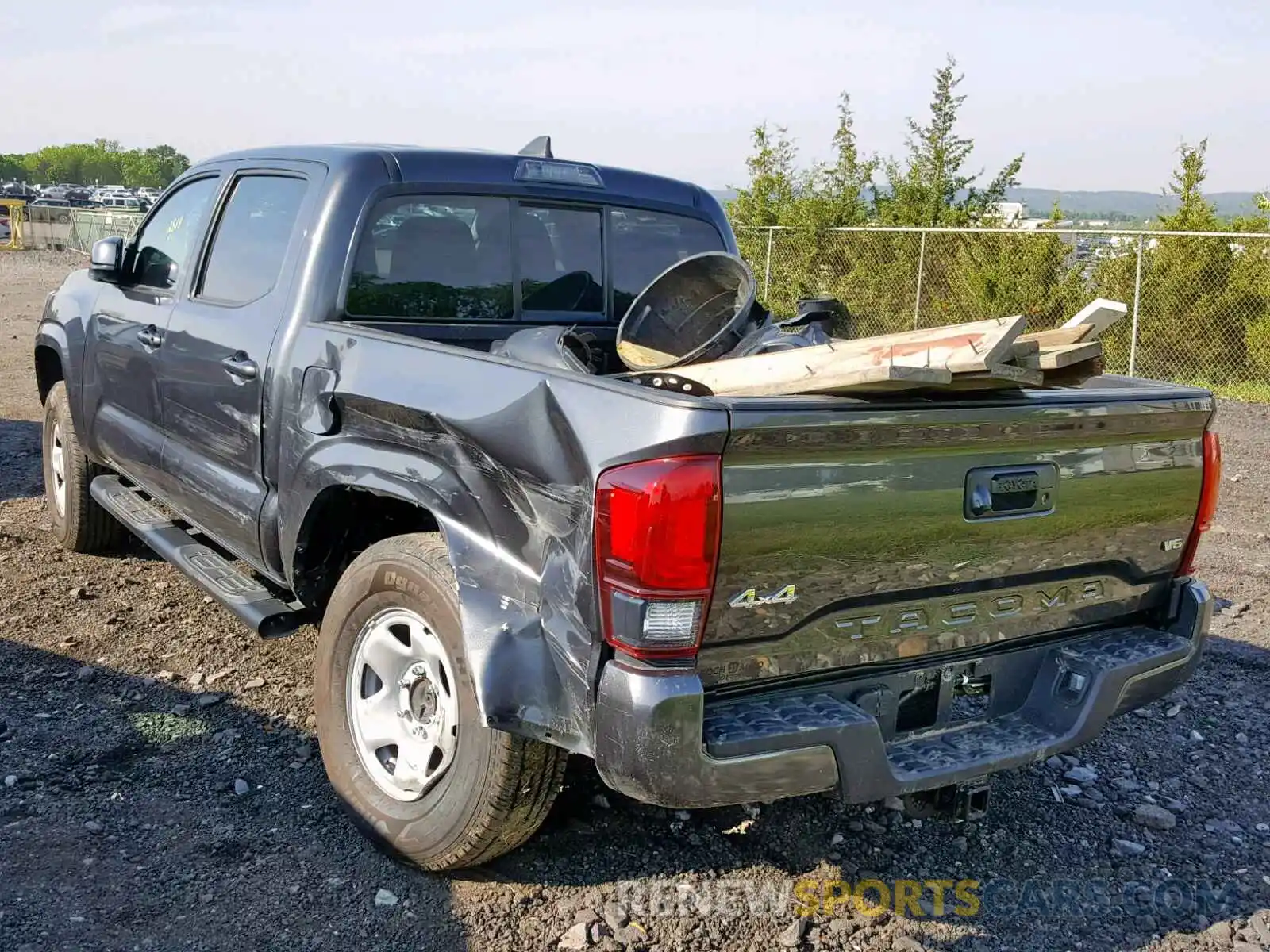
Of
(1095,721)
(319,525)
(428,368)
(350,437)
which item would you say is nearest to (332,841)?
(319,525)

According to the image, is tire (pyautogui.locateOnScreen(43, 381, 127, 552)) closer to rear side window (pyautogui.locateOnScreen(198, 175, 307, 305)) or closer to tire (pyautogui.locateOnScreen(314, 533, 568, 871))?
rear side window (pyautogui.locateOnScreen(198, 175, 307, 305))

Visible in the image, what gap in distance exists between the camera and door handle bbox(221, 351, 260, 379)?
366 centimetres

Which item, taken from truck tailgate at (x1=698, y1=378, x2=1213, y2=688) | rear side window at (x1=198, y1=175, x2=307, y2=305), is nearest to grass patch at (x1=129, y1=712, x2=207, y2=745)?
rear side window at (x1=198, y1=175, x2=307, y2=305)

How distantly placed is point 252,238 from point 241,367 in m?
0.63

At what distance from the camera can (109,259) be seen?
4.77m

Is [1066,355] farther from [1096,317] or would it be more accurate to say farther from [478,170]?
[478,170]

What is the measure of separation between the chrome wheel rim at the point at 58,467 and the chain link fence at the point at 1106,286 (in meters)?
11.2

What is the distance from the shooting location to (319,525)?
351 centimetres

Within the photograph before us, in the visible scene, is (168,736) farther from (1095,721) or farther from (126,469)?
(1095,721)

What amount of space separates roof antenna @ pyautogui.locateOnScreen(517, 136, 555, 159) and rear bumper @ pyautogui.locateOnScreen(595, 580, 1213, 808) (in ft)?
8.41

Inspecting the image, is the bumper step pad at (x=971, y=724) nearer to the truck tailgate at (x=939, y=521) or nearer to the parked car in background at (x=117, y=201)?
Answer: the truck tailgate at (x=939, y=521)

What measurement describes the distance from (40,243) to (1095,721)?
3855 cm

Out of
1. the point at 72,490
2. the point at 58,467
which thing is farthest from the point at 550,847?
the point at 58,467

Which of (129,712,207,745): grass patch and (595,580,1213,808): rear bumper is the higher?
(595,580,1213,808): rear bumper
